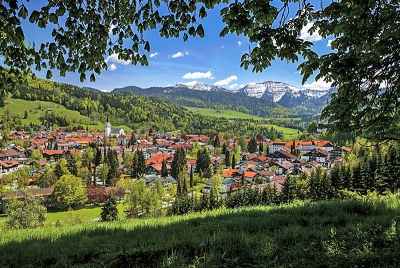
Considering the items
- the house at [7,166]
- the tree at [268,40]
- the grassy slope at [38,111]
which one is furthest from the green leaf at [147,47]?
the grassy slope at [38,111]

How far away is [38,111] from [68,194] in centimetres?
13775

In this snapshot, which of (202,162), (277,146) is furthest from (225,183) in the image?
(277,146)

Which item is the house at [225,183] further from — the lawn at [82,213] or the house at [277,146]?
the house at [277,146]

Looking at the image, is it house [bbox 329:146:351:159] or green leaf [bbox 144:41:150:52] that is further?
house [bbox 329:146:351:159]

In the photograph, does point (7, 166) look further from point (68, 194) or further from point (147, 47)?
point (147, 47)

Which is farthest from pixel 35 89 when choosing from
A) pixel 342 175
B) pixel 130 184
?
pixel 342 175

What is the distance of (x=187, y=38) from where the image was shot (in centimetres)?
489

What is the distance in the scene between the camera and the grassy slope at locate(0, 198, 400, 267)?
3.61 m

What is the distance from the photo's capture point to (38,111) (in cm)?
16250

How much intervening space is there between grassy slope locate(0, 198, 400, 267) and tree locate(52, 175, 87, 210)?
49905 millimetres

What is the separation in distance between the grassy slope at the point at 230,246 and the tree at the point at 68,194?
49.9 meters

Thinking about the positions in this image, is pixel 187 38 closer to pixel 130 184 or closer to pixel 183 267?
pixel 183 267

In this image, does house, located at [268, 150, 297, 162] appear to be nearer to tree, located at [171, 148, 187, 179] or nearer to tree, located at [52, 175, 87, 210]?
tree, located at [171, 148, 187, 179]

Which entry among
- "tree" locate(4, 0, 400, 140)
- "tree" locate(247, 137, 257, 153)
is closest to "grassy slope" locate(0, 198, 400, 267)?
"tree" locate(4, 0, 400, 140)
